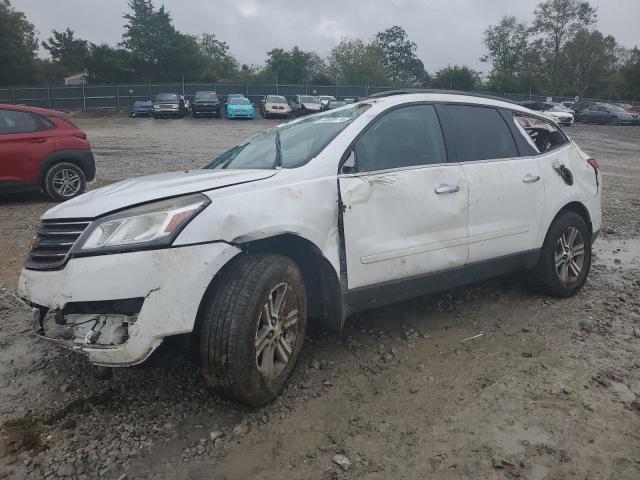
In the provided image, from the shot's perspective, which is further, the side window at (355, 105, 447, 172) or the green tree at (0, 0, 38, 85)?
the green tree at (0, 0, 38, 85)

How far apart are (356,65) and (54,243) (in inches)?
2854

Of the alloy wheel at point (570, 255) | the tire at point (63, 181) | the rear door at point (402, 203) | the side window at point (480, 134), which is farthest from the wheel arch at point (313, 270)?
the tire at point (63, 181)

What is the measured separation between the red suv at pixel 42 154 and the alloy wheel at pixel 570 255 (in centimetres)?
743

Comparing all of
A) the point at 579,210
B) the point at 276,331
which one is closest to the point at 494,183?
the point at 579,210

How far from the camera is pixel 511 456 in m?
2.48

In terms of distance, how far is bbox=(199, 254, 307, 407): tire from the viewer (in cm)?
259

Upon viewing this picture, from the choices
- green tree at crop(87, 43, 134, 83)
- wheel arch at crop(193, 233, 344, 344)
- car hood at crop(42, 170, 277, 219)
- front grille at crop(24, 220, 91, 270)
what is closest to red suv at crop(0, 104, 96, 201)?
car hood at crop(42, 170, 277, 219)

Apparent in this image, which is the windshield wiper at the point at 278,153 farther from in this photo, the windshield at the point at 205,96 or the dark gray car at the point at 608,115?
the dark gray car at the point at 608,115

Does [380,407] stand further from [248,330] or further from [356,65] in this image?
[356,65]

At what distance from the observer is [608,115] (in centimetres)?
3638

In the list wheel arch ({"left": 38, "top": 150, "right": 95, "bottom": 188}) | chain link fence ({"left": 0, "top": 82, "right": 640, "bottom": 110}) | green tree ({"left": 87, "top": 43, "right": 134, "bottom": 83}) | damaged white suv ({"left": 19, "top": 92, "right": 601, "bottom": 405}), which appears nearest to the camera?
damaged white suv ({"left": 19, "top": 92, "right": 601, "bottom": 405})

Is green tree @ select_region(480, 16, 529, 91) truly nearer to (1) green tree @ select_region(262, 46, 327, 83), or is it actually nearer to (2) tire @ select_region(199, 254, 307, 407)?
(1) green tree @ select_region(262, 46, 327, 83)

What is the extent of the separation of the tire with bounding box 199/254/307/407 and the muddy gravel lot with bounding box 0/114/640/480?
0.20 metres

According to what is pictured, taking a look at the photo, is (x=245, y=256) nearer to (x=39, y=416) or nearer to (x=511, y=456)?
(x=39, y=416)
